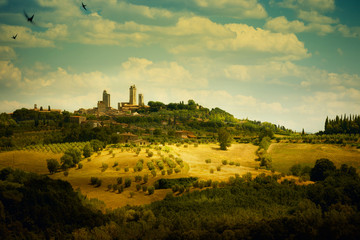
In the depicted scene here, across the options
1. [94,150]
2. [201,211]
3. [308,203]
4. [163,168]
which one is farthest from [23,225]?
[94,150]

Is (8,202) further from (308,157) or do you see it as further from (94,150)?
(308,157)

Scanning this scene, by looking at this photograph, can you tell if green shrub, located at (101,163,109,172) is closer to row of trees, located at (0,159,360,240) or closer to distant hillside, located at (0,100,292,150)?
row of trees, located at (0,159,360,240)

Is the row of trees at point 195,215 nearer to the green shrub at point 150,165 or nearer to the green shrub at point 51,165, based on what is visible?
the green shrub at point 150,165

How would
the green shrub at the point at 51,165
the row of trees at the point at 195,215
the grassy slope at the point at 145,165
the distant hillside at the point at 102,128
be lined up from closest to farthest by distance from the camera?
1. the row of trees at the point at 195,215
2. the grassy slope at the point at 145,165
3. the green shrub at the point at 51,165
4. the distant hillside at the point at 102,128

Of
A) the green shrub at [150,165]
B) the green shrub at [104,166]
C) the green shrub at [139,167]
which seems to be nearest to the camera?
the green shrub at [150,165]

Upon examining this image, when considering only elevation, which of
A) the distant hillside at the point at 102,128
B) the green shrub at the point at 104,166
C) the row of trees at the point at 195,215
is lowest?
the green shrub at the point at 104,166

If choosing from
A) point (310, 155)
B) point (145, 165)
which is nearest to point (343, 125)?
point (310, 155)

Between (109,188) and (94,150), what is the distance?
3259 cm

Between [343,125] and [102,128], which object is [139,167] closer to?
[102,128]

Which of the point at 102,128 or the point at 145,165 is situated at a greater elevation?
the point at 102,128

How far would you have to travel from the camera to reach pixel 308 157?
54.5 meters

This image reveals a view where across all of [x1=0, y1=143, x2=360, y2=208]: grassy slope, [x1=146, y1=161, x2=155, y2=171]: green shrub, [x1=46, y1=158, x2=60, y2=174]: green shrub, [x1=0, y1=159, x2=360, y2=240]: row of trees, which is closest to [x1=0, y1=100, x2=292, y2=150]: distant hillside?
[x1=0, y1=143, x2=360, y2=208]: grassy slope

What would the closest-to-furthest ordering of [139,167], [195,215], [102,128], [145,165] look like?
[195,215], [139,167], [145,165], [102,128]

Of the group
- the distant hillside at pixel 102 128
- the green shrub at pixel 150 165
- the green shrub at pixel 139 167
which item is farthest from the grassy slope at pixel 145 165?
the distant hillside at pixel 102 128
